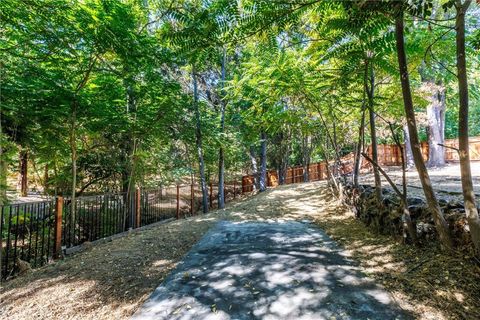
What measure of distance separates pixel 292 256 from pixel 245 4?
11.0ft

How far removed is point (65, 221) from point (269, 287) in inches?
172

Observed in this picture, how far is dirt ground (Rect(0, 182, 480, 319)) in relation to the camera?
2.62 meters

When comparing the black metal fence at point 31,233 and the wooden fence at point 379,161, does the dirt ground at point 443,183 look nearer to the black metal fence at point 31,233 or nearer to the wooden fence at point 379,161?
the black metal fence at point 31,233

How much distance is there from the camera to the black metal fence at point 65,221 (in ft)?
15.2

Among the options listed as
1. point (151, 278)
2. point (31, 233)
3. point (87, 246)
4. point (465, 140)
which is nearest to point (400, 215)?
point (465, 140)

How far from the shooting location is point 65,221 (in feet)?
17.7

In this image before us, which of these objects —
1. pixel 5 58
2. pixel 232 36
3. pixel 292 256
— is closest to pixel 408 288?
pixel 292 256

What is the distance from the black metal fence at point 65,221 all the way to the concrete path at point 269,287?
2.61m

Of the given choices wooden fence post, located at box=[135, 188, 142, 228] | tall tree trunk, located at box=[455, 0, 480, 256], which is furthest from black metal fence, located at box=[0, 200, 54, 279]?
tall tree trunk, located at box=[455, 0, 480, 256]

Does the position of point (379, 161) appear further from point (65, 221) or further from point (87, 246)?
point (65, 221)

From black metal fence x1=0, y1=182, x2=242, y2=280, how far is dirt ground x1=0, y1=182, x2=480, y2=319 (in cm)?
55

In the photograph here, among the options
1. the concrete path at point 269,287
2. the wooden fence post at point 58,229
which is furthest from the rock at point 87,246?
the concrete path at point 269,287

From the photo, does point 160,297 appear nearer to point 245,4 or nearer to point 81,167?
point 245,4

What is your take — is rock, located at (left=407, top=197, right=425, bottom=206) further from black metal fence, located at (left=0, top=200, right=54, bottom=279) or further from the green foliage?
black metal fence, located at (left=0, top=200, right=54, bottom=279)
